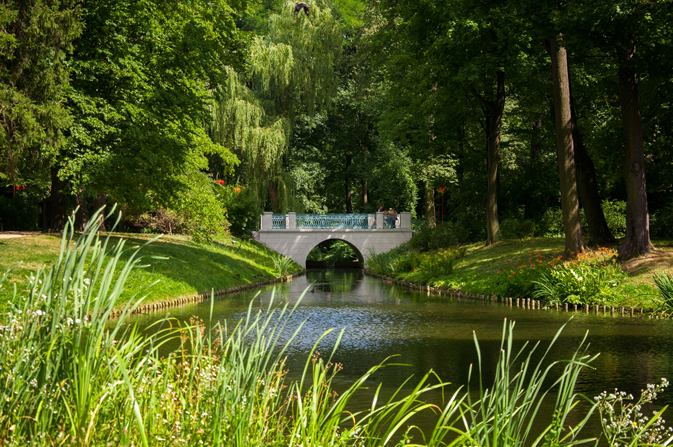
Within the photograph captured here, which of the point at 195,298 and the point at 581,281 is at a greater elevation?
the point at 581,281

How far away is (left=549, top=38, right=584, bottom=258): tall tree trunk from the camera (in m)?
15.4

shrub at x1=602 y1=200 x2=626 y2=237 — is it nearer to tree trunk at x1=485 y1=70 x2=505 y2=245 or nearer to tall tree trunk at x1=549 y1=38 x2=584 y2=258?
tree trunk at x1=485 y1=70 x2=505 y2=245

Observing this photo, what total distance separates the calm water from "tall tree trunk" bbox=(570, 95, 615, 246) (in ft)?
16.8

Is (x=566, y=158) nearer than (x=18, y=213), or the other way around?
(x=566, y=158)

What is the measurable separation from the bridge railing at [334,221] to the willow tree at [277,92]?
1.03 meters

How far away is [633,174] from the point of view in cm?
1532

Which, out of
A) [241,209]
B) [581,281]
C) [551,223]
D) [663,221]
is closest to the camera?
[581,281]

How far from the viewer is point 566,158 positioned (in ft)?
51.1

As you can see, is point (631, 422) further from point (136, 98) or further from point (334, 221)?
point (334, 221)

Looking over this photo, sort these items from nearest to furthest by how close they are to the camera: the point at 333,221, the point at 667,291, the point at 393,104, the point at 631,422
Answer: the point at 631,422 < the point at 667,291 < the point at 393,104 < the point at 333,221

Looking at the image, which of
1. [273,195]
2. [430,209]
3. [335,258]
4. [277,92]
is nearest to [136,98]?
[277,92]

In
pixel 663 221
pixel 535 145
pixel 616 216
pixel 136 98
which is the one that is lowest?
pixel 663 221

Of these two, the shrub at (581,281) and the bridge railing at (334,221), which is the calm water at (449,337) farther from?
the bridge railing at (334,221)

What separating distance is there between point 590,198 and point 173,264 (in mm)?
12308
